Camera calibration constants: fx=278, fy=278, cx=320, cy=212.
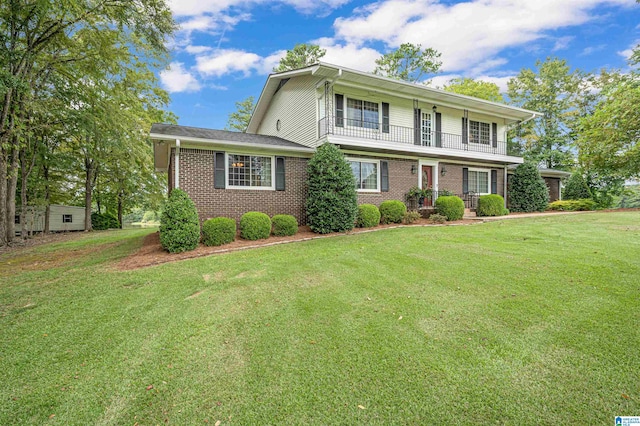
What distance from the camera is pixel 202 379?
8.24ft

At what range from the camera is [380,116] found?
12.7 metres

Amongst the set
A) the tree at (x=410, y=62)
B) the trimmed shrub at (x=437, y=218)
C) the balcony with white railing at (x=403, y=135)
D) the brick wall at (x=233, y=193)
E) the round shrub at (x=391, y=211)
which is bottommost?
the trimmed shrub at (x=437, y=218)

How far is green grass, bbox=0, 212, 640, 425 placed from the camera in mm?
2152

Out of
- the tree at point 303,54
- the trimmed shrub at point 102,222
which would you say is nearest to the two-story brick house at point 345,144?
the tree at point 303,54

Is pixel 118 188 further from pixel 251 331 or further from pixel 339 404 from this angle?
pixel 339 404

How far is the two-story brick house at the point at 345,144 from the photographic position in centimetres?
962

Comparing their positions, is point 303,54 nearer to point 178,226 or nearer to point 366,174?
point 366,174

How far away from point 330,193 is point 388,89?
5988 mm

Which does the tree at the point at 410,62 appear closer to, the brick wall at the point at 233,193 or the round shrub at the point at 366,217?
the round shrub at the point at 366,217

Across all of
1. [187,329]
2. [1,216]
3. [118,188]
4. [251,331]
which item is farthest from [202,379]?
[118,188]

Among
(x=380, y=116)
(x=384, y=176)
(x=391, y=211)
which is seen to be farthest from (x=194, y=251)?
(x=380, y=116)

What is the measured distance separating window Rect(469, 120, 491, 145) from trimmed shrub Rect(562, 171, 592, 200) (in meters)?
7.64

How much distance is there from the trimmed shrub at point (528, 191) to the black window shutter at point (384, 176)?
8.54 metres

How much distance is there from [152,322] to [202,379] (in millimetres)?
1567
